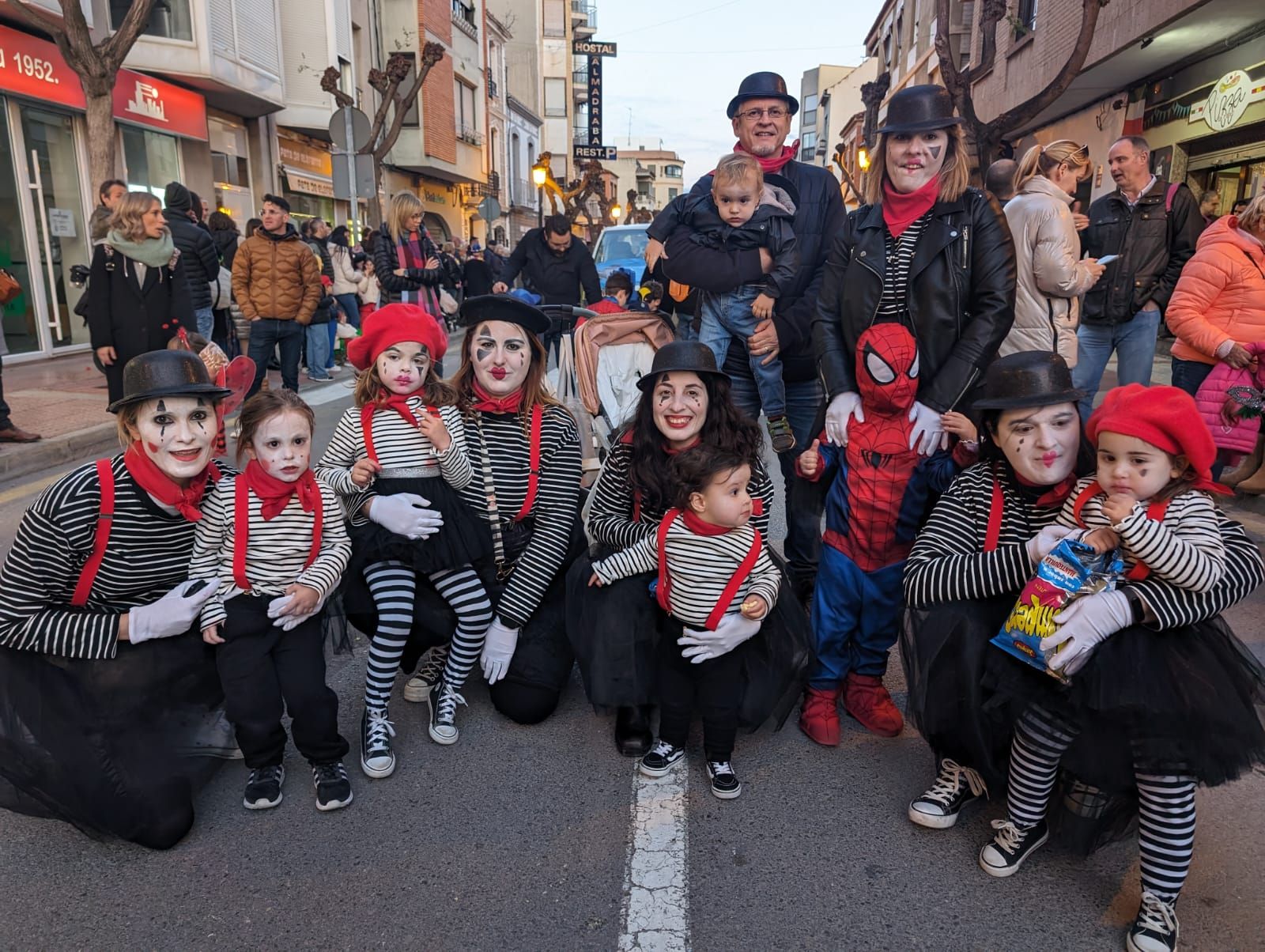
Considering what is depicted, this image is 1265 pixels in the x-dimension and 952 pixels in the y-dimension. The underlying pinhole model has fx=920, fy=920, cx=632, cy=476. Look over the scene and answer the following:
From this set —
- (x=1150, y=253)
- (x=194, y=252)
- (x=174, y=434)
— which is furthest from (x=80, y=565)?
(x=194, y=252)

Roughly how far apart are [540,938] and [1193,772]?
5.13 feet

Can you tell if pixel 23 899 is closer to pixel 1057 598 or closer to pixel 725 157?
pixel 1057 598

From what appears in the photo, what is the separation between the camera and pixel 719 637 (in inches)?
108

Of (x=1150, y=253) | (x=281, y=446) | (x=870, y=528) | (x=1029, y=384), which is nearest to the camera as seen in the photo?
(x=1029, y=384)

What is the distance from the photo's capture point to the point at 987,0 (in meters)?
11.7

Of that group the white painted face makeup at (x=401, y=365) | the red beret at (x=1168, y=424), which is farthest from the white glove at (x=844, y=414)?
the white painted face makeup at (x=401, y=365)

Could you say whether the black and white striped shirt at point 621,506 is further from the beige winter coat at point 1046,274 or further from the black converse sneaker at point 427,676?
the beige winter coat at point 1046,274

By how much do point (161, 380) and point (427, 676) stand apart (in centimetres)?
152

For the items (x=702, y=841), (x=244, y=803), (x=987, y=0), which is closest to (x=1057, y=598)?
(x=702, y=841)

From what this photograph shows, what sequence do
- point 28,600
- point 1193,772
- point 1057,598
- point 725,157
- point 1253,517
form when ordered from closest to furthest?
point 1193,772 → point 1057,598 → point 28,600 → point 725,157 → point 1253,517

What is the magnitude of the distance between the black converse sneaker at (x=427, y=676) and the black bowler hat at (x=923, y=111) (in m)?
2.45

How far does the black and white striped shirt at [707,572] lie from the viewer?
9.22 ft

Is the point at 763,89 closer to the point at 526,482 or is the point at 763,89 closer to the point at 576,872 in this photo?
the point at 526,482

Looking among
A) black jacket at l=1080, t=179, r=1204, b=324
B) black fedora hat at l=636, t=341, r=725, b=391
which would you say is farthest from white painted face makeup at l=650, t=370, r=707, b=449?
black jacket at l=1080, t=179, r=1204, b=324
